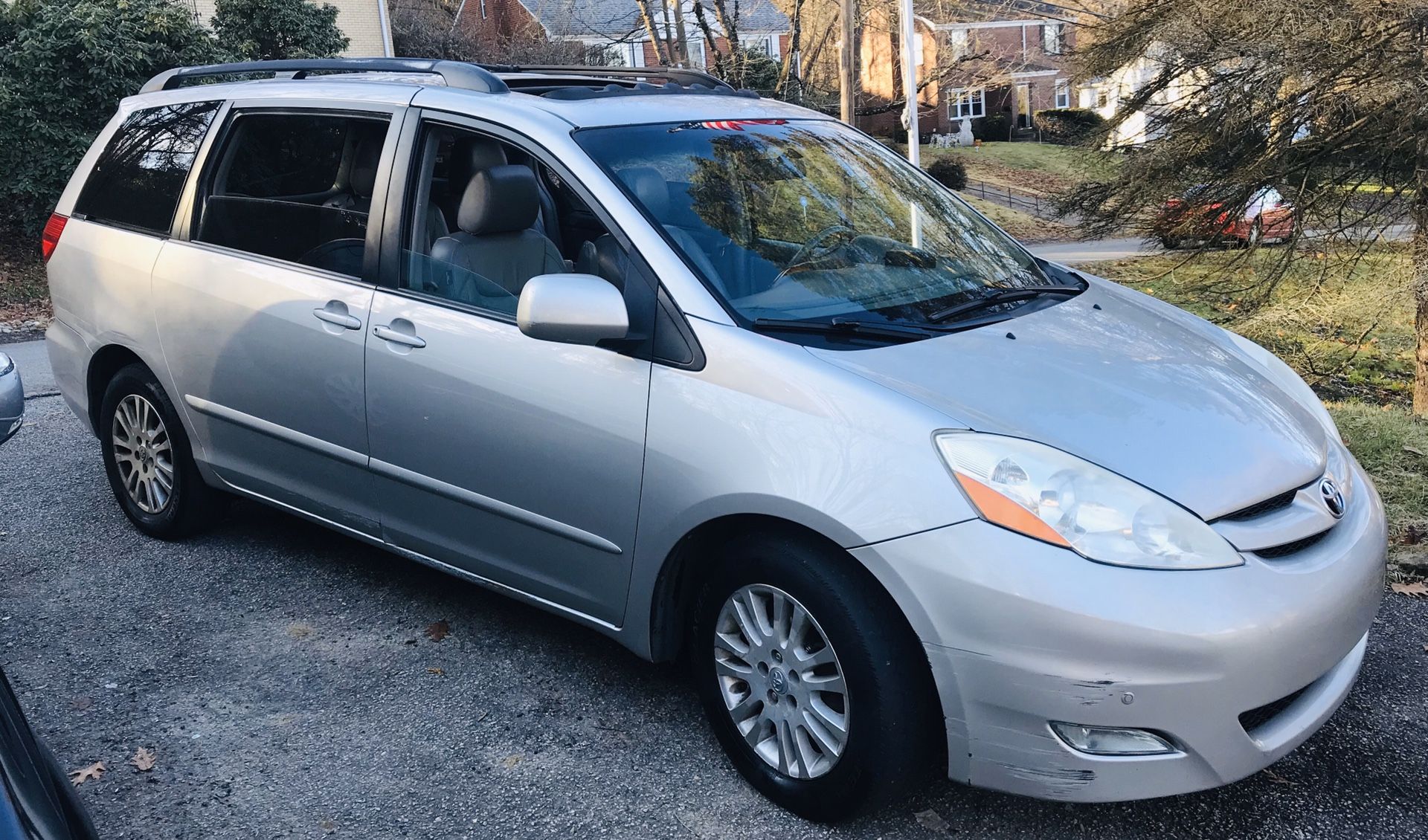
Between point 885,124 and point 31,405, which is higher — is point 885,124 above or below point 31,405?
above

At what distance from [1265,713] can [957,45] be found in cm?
3585

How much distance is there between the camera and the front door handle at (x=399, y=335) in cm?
373

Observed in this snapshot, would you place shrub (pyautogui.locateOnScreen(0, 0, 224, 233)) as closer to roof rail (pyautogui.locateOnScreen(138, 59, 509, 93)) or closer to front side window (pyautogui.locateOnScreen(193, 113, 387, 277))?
roof rail (pyautogui.locateOnScreen(138, 59, 509, 93))

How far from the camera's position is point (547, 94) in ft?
12.9

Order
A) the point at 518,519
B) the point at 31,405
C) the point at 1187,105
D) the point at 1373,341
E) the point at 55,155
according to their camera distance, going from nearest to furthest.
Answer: the point at 518,519, the point at 31,405, the point at 1187,105, the point at 1373,341, the point at 55,155

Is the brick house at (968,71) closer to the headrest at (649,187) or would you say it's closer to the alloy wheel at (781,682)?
the headrest at (649,187)

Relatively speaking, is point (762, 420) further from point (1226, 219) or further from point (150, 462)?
point (1226, 219)

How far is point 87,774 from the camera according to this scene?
11.1 ft

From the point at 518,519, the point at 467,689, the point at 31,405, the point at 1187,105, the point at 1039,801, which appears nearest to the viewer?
the point at 1039,801

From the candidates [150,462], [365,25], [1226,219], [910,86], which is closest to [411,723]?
[150,462]

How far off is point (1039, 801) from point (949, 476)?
1062mm

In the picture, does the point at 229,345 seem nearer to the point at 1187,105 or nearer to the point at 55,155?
the point at 1187,105

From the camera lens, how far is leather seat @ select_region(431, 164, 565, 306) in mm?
3734

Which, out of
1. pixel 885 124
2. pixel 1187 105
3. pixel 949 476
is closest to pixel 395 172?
pixel 949 476
